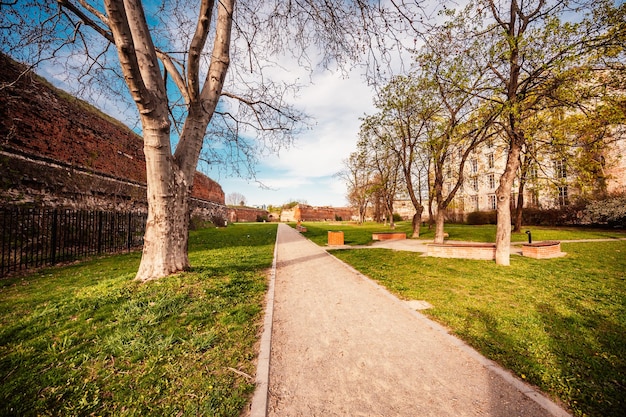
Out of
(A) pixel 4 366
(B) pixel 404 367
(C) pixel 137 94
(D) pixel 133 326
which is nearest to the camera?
(A) pixel 4 366

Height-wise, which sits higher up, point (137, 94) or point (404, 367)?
point (137, 94)

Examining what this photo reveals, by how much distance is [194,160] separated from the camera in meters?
5.75

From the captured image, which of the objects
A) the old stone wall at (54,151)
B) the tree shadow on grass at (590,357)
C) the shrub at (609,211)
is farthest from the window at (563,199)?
the old stone wall at (54,151)

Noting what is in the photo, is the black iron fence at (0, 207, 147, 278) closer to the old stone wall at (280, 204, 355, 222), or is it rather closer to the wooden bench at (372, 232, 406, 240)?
the wooden bench at (372, 232, 406, 240)

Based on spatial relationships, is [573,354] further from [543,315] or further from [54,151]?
[54,151]

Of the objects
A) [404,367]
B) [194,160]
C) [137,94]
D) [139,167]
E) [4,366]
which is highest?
[139,167]

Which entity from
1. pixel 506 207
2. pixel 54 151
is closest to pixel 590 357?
pixel 506 207

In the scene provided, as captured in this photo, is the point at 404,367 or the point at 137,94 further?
the point at 137,94

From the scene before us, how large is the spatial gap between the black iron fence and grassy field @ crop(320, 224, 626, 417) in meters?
9.82

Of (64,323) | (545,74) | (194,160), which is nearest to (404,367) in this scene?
(64,323)

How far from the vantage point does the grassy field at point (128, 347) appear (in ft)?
6.70

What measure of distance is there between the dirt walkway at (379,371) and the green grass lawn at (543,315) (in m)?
0.39

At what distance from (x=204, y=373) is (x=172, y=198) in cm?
398

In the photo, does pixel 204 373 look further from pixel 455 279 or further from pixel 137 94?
pixel 455 279
